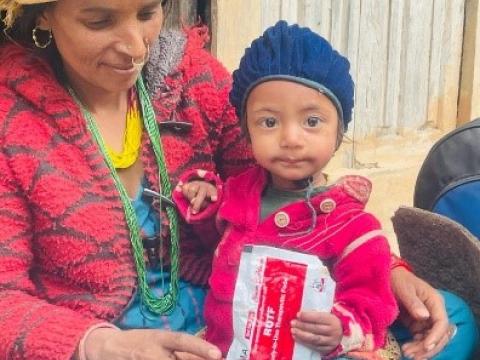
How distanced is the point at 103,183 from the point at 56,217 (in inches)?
5.5

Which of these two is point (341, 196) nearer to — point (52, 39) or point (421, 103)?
point (52, 39)

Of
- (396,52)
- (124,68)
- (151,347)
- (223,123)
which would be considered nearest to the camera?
(151,347)

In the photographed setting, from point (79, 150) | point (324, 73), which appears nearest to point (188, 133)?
point (79, 150)

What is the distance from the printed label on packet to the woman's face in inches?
19.2

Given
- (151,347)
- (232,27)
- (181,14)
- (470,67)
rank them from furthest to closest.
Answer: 1. (470,67)
2. (232,27)
3. (181,14)
4. (151,347)

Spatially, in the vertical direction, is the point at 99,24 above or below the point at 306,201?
above

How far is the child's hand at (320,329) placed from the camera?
183 cm

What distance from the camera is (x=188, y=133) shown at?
226 centimetres

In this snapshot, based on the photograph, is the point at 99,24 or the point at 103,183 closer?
the point at 99,24

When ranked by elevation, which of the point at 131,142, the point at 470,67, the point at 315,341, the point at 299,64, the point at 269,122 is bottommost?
the point at 470,67

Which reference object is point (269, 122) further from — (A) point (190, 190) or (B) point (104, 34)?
(B) point (104, 34)

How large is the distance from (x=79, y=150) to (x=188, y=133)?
31 cm

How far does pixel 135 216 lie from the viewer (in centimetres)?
212

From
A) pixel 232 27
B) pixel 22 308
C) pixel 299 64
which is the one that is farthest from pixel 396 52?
pixel 22 308
